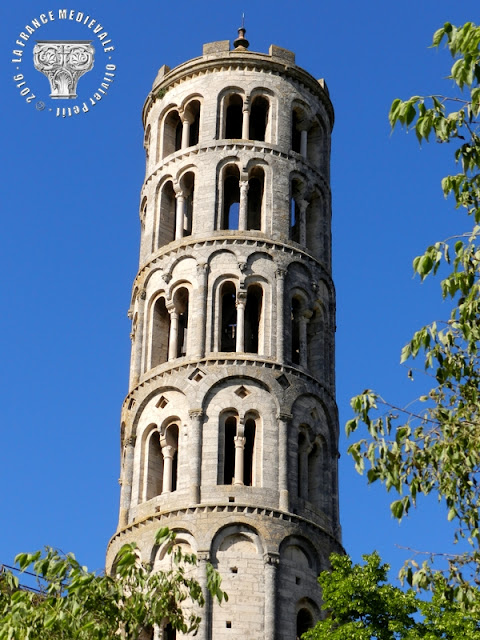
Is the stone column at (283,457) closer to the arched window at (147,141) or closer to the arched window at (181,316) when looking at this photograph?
the arched window at (181,316)

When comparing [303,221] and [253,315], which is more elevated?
[303,221]

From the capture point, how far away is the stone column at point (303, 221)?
163 ft

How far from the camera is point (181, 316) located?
48.4 metres

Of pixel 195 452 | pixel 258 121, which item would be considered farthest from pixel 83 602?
pixel 258 121

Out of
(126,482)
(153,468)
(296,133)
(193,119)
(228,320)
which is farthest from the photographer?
(296,133)

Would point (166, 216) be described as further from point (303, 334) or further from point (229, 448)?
point (229, 448)

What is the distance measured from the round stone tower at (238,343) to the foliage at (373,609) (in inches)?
192

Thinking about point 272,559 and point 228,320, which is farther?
point 228,320

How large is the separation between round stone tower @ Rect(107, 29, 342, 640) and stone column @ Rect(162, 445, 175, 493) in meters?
0.07

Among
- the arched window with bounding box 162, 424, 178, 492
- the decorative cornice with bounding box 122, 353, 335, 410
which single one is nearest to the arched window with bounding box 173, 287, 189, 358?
the decorative cornice with bounding box 122, 353, 335, 410

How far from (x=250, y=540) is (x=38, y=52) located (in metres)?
17.2

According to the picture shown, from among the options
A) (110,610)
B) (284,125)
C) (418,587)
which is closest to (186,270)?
(284,125)

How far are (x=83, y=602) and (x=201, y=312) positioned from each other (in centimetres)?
2021

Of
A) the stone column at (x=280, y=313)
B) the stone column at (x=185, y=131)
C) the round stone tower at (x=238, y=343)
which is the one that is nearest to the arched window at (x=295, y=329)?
the round stone tower at (x=238, y=343)
